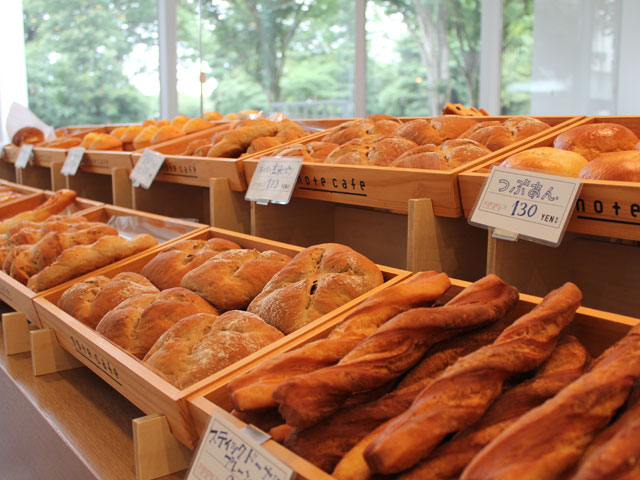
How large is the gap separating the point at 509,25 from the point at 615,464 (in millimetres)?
5386

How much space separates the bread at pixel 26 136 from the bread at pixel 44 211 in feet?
4.68

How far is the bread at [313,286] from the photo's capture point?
103 centimetres

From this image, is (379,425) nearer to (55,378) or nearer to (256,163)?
(55,378)

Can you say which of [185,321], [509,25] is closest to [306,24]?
[509,25]

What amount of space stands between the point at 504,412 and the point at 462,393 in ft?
0.18

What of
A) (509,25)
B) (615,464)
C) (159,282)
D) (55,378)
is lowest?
(55,378)

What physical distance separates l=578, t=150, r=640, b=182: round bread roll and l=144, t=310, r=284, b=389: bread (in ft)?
2.06

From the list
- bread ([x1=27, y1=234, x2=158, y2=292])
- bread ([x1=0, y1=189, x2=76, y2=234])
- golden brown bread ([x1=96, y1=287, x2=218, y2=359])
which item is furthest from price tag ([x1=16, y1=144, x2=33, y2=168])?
golden brown bread ([x1=96, y1=287, x2=218, y2=359])

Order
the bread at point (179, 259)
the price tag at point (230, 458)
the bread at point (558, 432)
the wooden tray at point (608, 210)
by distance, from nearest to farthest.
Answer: the bread at point (558, 432)
the price tag at point (230, 458)
the wooden tray at point (608, 210)
the bread at point (179, 259)

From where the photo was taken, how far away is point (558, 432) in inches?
19.8

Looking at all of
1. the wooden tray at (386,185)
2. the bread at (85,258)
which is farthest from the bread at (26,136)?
the wooden tray at (386,185)

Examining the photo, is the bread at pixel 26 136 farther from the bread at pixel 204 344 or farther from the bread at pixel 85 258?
the bread at pixel 204 344

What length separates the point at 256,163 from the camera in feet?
5.54

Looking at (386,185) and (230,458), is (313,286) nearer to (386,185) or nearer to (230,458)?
(386,185)
